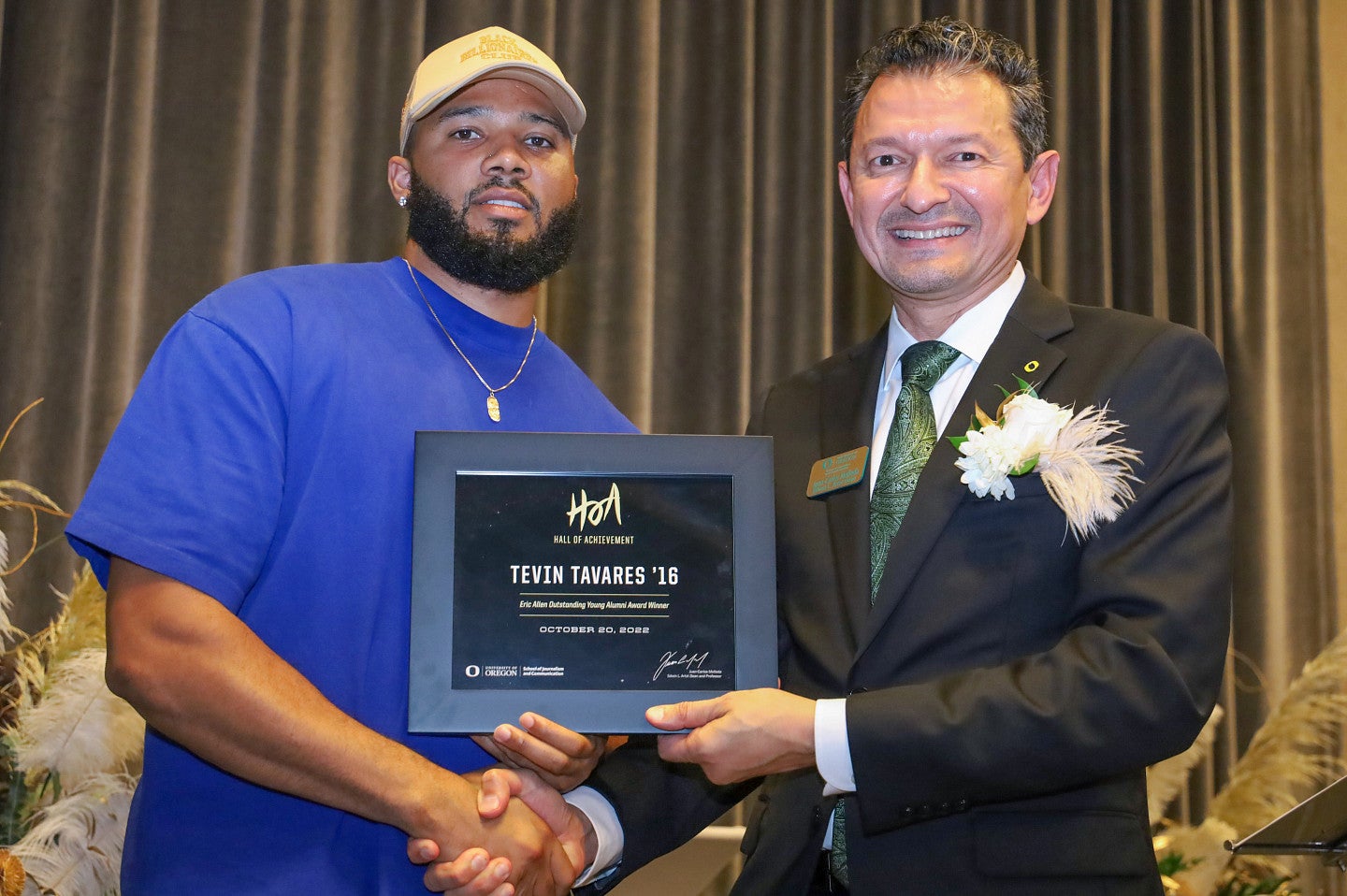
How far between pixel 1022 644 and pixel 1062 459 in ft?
0.87

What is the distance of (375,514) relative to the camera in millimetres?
1949

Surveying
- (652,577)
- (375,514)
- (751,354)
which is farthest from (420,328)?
(751,354)

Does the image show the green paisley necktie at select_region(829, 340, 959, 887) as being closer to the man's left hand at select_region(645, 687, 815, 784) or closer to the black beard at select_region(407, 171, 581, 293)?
the man's left hand at select_region(645, 687, 815, 784)

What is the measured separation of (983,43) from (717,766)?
124 cm

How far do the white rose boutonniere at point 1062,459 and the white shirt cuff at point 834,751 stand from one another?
387 mm

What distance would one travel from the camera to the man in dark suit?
174 centimetres

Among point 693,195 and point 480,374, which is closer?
point 480,374

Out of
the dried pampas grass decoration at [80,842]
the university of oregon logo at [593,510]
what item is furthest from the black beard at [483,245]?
the dried pampas grass decoration at [80,842]

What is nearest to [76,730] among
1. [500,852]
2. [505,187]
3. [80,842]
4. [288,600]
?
[80,842]

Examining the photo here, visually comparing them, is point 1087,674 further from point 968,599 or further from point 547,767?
point 547,767

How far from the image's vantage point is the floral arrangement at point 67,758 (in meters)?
2.49

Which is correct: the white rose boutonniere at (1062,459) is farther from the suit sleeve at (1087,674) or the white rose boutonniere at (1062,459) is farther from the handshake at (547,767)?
the handshake at (547,767)
